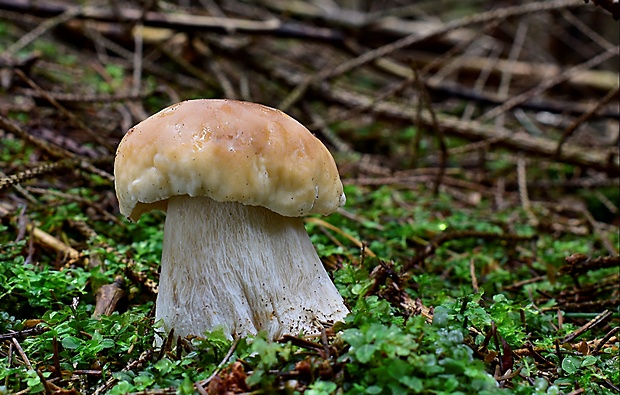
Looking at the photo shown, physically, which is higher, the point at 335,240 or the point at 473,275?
the point at 335,240

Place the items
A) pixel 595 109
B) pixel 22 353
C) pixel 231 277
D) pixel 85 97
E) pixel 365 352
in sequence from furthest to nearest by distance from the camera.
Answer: pixel 85 97 → pixel 595 109 → pixel 231 277 → pixel 22 353 → pixel 365 352

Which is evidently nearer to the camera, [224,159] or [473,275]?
[224,159]

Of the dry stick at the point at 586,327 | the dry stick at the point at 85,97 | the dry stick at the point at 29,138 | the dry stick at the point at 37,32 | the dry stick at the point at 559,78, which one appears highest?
the dry stick at the point at 37,32

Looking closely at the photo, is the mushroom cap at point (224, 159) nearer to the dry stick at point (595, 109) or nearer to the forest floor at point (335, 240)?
the forest floor at point (335, 240)

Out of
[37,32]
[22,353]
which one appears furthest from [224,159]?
[37,32]

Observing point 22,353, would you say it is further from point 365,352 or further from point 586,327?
point 586,327

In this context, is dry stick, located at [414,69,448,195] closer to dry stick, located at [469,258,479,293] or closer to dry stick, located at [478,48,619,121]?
dry stick, located at [478,48,619,121]

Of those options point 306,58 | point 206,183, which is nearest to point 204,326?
point 206,183

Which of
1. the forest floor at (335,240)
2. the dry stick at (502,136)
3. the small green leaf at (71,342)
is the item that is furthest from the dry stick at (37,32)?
the small green leaf at (71,342)
